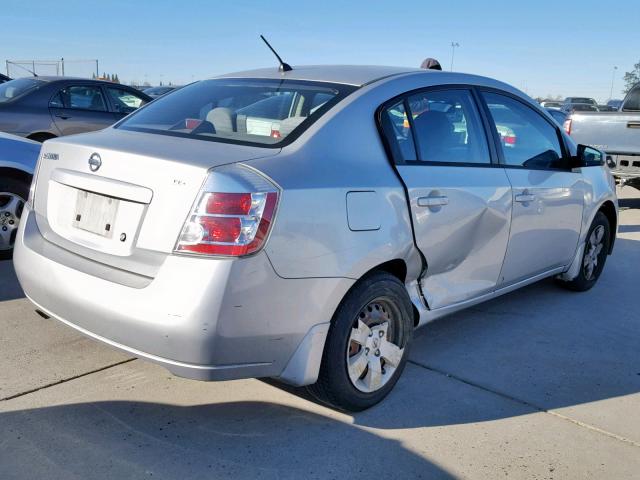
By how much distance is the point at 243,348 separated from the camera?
2639mm

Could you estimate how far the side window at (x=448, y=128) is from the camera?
354cm

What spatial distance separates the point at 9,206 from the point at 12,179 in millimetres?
221

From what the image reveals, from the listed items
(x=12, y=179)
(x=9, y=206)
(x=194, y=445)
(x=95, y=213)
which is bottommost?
(x=194, y=445)

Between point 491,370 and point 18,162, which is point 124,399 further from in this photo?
point 18,162

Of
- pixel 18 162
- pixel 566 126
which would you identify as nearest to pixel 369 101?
pixel 18 162

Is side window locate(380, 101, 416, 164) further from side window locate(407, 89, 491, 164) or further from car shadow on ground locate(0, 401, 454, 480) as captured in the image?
car shadow on ground locate(0, 401, 454, 480)

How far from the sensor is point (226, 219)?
8.37 ft

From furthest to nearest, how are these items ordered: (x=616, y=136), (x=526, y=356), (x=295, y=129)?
(x=616, y=136) → (x=526, y=356) → (x=295, y=129)

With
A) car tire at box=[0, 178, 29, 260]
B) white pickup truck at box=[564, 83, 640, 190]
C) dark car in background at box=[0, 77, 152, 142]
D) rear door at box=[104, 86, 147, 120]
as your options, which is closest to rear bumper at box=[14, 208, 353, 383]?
car tire at box=[0, 178, 29, 260]

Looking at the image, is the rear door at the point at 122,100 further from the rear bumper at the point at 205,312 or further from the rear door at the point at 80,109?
the rear bumper at the point at 205,312

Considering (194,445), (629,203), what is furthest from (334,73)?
(629,203)

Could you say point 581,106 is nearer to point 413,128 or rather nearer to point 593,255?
point 593,255

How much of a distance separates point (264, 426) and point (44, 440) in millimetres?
960

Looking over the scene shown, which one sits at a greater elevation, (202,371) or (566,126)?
(566,126)
